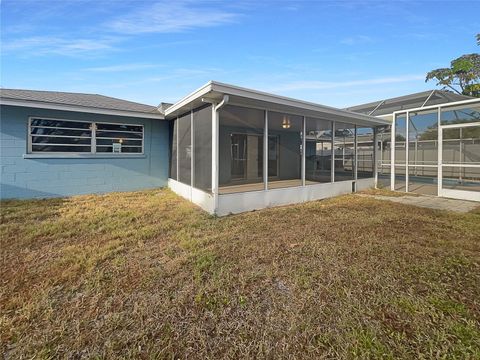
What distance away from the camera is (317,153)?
31.8 feet

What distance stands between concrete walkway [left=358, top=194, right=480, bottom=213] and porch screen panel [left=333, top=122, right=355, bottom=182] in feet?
3.88

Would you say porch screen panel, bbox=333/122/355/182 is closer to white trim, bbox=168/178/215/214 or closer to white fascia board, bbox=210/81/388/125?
white fascia board, bbox=210/81/388/125

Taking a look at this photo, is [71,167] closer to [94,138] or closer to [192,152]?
[94,138]

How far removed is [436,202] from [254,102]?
6.25 metres

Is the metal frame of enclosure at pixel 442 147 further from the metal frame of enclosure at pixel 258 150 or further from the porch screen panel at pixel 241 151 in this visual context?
the porch screen panel at pixel 241 151

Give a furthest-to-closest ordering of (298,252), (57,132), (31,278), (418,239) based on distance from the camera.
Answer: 1. (57,132)
2. (418,239)
3. (298,252)
4. (31,278)

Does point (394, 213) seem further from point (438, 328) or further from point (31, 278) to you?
point (31, 278)

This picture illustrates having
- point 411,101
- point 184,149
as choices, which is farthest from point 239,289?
point 411,101

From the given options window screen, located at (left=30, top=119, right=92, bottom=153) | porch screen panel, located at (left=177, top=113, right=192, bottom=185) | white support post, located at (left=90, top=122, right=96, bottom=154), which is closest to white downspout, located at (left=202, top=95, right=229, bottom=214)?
porch screen panel, located at (left=177, top=113, right=192, bottom=185)

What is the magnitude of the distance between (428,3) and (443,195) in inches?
228

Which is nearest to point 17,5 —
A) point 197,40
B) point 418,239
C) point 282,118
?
point 197,40

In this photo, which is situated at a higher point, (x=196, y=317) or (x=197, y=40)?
(x=197, y=40)

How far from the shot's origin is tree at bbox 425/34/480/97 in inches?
623

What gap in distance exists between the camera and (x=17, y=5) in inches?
233
